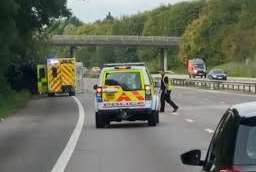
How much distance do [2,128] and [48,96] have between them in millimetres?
37848

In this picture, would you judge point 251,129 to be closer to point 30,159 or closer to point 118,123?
point 30,159

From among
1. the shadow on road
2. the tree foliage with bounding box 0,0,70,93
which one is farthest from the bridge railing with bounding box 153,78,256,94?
the shadow on road

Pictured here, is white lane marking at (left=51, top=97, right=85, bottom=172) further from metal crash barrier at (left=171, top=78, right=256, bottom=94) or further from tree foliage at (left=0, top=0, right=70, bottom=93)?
metal crash barrier at (left=171, top=78, right=256, bottom=94)

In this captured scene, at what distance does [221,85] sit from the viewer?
72.8 m

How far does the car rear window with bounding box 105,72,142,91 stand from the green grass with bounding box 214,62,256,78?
80319 mm

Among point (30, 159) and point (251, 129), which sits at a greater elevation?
point (251, 129)

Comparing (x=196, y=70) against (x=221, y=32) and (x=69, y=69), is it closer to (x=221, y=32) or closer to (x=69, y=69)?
(x=221, y=32)

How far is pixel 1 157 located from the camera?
18.6 meters

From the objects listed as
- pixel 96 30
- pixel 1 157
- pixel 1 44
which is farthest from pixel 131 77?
pixel 96 30

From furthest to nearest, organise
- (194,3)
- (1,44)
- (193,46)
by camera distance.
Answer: (194,3) < (193,46) < (1,44)

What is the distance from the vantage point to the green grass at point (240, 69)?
110 meters

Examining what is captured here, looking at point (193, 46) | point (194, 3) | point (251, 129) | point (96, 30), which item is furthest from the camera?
point (96, 30)

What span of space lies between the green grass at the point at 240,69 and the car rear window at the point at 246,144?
Result: 10062 cm

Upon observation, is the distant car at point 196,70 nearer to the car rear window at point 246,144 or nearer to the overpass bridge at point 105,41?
the overpass bridge at point 105,41
